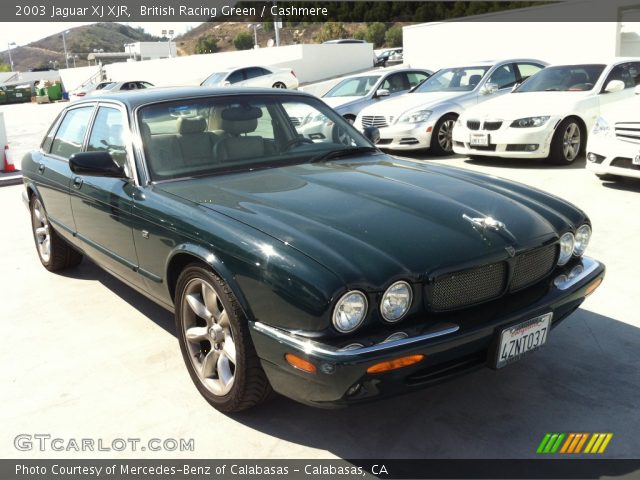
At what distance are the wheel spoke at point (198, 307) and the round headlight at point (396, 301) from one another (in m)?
0.97

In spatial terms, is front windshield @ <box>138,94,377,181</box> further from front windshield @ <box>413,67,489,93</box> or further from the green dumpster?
the green dumpster

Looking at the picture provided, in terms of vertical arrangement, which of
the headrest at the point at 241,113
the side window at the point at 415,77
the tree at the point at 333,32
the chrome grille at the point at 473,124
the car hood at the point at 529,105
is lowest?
the chrome grille at the point at 473,124

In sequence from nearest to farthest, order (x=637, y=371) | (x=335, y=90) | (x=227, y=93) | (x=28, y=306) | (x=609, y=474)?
(x=609, y=474) → (x=637, y=371) → (x=227, y=93) → (x=28, y=306) → (x=335, y=90)

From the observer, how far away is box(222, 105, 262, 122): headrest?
3.90 meters

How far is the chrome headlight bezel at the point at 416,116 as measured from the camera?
10195mm

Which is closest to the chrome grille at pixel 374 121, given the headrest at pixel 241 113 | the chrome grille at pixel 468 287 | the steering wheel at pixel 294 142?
the steering wheel at pixel 294 142

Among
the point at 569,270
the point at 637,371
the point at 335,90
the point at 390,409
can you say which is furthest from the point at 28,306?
the point at 335,90

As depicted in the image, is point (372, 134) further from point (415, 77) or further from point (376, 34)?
point (376, 34)

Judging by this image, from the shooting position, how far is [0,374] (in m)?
3.62

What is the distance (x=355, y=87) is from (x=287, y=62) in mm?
19583

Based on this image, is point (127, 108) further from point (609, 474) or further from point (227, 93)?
point (609, 474)

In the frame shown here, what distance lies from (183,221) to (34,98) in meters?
48.9

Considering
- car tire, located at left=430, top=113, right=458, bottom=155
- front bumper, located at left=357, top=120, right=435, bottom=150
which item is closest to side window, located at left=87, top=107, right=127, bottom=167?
front bumper, located at left=357, top=120, right=435, bottom=150

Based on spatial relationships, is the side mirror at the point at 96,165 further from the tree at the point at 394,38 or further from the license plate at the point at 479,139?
the tree at the point at 394,38
